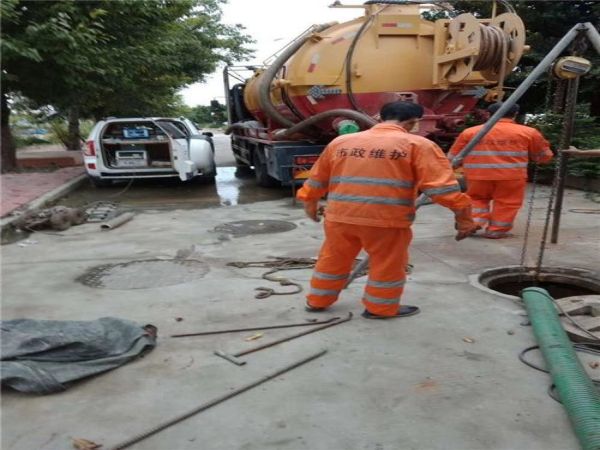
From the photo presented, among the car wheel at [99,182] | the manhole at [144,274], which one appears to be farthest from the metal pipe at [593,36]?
the car wheel at [99,182]

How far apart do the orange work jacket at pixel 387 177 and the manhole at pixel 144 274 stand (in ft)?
5.79

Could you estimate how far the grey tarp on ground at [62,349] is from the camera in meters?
2.64

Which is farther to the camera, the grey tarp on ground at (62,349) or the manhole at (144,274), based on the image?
the manhole at (144,274)

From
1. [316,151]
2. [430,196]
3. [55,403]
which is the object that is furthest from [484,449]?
[316,151]

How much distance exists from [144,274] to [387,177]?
2.55 metres

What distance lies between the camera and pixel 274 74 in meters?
8.20

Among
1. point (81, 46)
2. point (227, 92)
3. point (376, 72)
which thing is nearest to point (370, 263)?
point (376, 72)

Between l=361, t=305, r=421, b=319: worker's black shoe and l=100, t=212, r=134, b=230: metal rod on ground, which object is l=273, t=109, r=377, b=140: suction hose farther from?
l=361, t=305, r=421, b=319: worker's black shoe

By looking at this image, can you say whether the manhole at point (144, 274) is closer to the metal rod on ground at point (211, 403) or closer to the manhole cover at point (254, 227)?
the manhole cover at point (254, 227)

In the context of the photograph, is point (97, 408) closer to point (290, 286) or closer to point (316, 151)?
point (290, 286)

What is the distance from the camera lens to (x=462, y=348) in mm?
3088

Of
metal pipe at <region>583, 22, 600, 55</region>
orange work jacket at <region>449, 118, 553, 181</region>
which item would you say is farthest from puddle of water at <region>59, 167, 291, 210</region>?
metal pipe at <region>583, 22, 600, 55</region>

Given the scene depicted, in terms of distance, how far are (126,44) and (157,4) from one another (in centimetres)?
109

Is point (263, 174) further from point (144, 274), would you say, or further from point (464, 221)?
point (464, 221)
